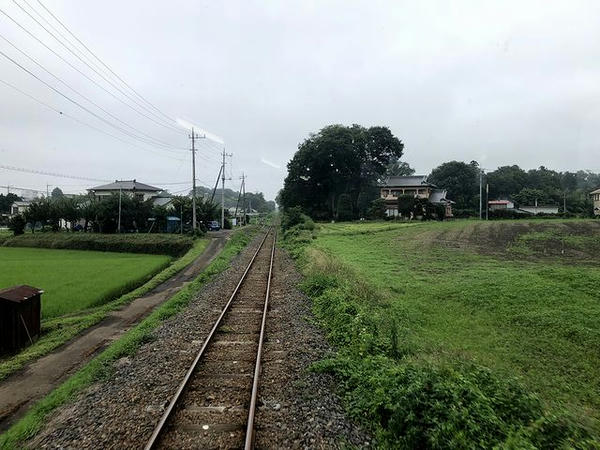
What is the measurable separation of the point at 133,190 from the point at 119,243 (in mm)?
26208

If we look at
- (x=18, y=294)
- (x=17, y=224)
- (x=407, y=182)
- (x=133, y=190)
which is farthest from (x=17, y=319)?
(x=407, y=182)

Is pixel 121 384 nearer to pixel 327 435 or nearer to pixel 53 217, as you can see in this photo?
pixel 327 435

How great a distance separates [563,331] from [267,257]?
18.8 m

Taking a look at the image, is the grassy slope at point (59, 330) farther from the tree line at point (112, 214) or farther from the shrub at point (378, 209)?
the shrub at point (378, 209)

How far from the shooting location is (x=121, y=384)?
23.0 feet

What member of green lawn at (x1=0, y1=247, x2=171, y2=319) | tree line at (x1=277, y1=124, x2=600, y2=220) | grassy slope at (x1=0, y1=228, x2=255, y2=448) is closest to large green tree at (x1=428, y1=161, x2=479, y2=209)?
tree line at (x1=277, y1=124, x2=600, y2=220)

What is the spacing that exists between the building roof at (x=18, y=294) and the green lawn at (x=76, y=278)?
2386mm

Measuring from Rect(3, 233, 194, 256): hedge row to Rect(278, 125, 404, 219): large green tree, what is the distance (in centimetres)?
3151

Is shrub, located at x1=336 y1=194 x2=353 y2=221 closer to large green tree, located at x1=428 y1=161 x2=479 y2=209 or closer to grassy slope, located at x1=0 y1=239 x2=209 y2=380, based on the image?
large green tree, located at x1=428 y1=161 x2=479 y2=209

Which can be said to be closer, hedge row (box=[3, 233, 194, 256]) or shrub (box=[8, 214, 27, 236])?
hedge row (box=[3, 233, 194, 256])

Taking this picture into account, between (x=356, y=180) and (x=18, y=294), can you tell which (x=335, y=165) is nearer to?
(x=356, y=180)

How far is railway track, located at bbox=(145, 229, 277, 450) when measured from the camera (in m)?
5.19

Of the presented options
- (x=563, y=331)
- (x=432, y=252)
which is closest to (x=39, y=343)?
(x=563, y=331)

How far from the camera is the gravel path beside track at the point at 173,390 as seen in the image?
526 cm
